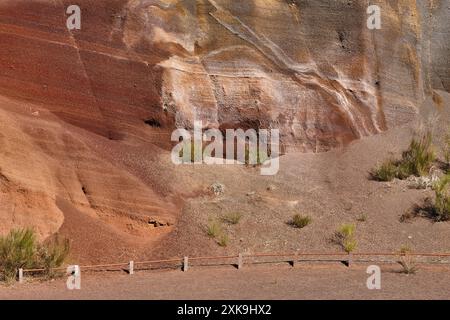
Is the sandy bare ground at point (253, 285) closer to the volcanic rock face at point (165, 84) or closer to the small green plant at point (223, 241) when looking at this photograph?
the small green plant at point (223, 241)

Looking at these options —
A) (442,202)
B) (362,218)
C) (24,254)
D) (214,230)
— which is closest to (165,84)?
(214,230)

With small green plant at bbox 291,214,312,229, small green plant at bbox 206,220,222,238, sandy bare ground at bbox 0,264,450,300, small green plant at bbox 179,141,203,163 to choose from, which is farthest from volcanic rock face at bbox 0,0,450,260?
small green plant at bbox 291,214,312,229

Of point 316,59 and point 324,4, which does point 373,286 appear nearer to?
point 316,59

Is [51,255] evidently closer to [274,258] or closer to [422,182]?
[274,258]

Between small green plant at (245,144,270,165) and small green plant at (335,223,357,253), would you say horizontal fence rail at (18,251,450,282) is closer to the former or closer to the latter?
small green plant at (335,223,357,253)

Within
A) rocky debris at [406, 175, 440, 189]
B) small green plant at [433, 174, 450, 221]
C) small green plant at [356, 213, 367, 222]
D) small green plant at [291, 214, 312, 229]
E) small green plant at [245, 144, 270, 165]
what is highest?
small green plant at [245, 144, 270, 165]

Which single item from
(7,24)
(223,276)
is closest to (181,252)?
(223,276)
